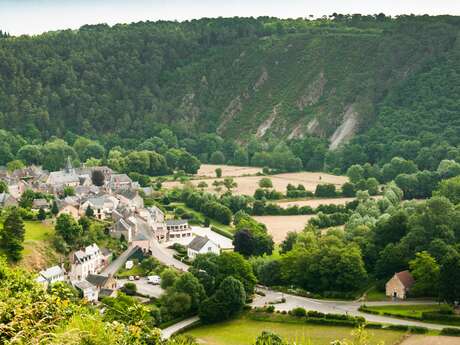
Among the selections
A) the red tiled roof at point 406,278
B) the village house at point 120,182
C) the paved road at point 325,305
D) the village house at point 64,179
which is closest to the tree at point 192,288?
the paved road at point 325,305

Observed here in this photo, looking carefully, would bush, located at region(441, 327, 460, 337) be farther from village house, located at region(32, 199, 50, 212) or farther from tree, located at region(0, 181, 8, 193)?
tree, located at region(0, 181, 8, 193)

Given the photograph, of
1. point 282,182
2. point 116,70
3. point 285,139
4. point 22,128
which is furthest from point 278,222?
point 116,70

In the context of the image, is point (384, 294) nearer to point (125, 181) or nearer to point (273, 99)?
point (125, 181)

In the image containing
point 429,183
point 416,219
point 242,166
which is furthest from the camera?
point 242,166

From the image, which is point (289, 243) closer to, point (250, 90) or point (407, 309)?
point (407, 309)

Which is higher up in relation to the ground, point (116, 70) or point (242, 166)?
point (116, 70)

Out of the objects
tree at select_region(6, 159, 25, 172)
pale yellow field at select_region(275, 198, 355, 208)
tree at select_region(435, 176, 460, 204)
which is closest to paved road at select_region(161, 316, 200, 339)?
tree at select_region(435, 176, 460, 204)

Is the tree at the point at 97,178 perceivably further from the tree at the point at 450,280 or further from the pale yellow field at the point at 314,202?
the tree at the point at 450,280

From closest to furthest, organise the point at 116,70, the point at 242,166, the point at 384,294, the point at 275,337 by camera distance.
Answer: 1. the point at 275,337
2. the point at 384,294
3. the point at 242,166
4. the point at 116,70
